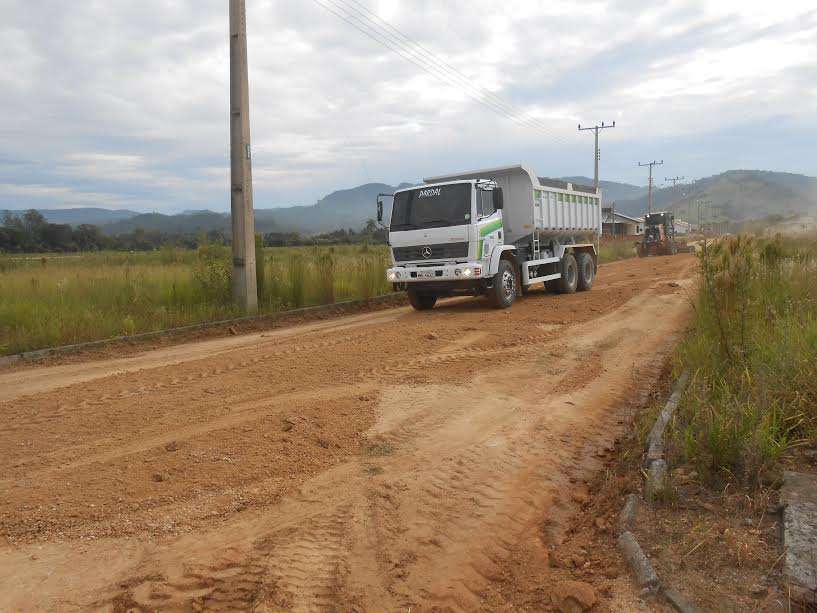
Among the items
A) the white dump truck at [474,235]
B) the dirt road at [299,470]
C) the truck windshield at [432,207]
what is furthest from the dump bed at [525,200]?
the dirt road at [299,470]

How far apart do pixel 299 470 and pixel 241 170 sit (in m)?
9.42

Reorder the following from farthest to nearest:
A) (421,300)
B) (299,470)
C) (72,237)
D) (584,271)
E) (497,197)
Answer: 1. (72,237)
2. (584,271)
3. (421,300)
4. (497,197)
5. (299,470)

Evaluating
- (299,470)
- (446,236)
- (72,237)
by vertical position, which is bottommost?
(299,470)

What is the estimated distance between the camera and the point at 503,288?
44.9ft

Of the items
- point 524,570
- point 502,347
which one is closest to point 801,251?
point 502,347

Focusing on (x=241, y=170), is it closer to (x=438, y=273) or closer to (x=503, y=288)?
(x=438, y=273)

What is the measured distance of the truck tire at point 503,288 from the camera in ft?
44.2

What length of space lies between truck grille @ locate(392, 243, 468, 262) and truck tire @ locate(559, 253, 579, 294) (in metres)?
4.94

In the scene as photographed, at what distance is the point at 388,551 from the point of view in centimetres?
362

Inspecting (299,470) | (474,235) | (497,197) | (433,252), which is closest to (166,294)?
(433,252)

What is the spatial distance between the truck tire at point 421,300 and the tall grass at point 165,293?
1.89 meters

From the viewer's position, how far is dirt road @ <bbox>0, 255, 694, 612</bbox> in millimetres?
3338

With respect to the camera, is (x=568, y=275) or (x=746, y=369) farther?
(x=568, y=275)

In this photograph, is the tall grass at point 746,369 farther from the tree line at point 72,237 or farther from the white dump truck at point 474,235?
the tree line at point 72,237
